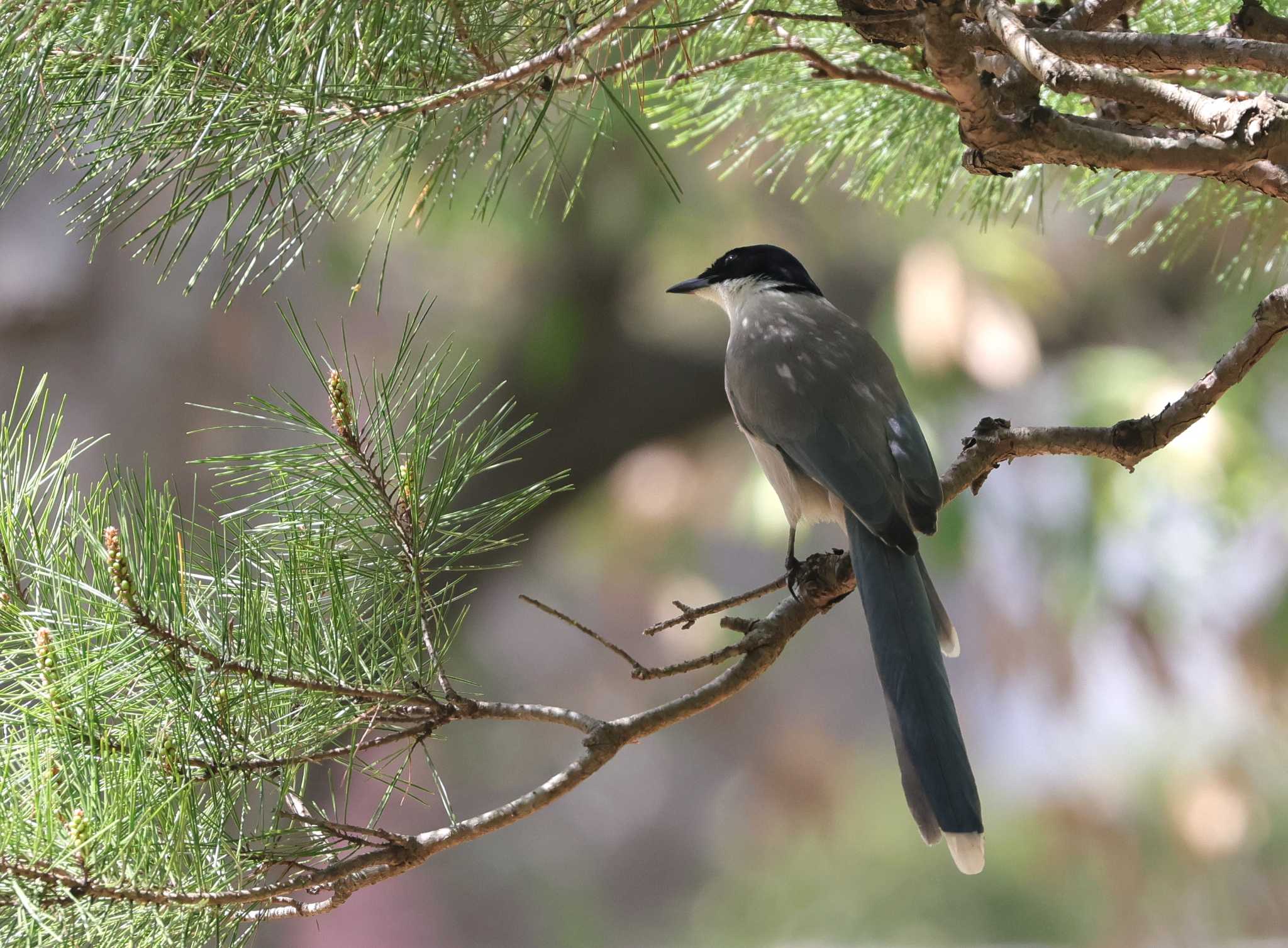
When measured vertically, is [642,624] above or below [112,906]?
above

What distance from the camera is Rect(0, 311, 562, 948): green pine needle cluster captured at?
659mm

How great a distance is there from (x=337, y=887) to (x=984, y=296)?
2184 mm

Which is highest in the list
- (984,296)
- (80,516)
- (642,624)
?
(984,296)

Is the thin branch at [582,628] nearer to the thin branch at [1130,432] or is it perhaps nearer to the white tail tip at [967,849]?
the white tail tip at [967,849]

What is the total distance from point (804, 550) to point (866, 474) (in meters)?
2.46

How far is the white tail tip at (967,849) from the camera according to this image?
824 millimetres

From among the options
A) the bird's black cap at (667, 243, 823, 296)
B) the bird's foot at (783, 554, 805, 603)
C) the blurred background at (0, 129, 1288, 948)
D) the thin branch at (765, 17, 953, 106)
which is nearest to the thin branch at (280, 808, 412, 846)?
the bird's foot at (783, 554, 805, 603)

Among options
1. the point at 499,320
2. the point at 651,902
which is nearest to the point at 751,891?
the point at 651,902

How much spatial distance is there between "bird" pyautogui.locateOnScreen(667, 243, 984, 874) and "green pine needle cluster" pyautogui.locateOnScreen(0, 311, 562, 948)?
0.35 m

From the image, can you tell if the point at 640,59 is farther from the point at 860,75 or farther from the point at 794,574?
the point at 794,574

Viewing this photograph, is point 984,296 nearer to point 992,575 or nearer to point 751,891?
point 992,575

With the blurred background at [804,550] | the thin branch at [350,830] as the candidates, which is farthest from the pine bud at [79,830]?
the blurred background at [804,550]

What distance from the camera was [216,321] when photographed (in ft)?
9.57

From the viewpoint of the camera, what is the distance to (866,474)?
1.14 metres
